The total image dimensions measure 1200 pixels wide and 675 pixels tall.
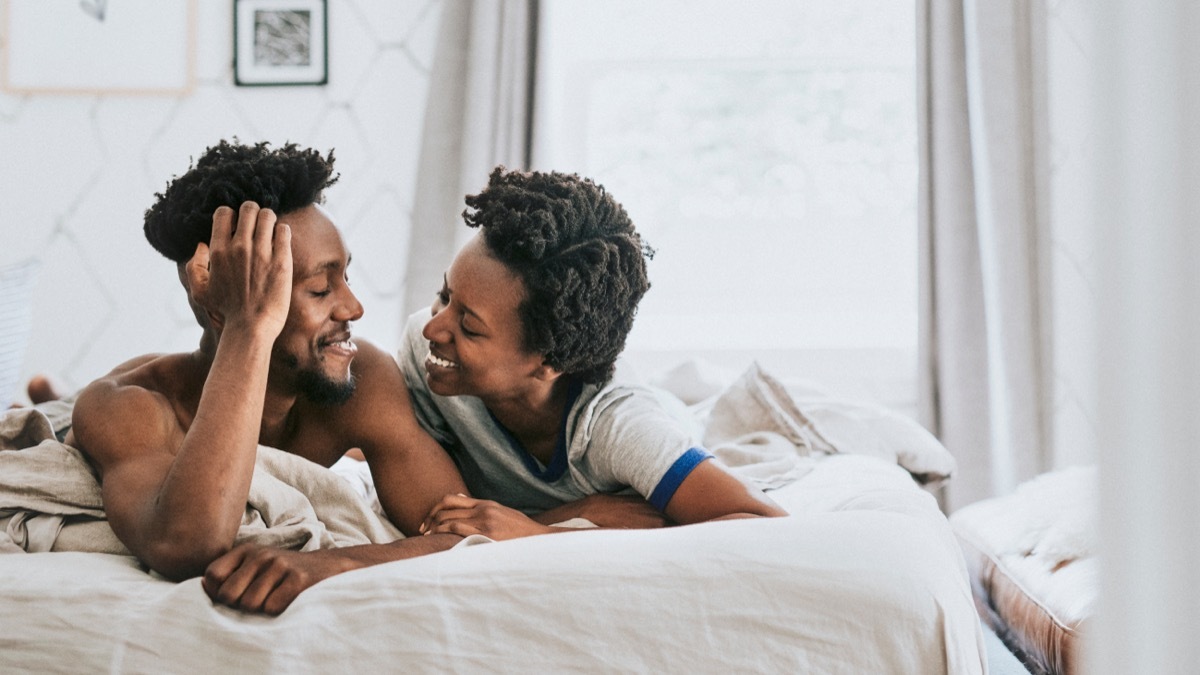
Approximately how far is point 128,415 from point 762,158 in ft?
8.19

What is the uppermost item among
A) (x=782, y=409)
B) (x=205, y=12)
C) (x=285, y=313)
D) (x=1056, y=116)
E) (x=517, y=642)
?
(x=205, y=12)

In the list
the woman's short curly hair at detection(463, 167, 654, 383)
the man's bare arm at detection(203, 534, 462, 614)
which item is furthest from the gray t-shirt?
the man's bare arm at detection(203, 534, 462, 614)

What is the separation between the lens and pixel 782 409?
217 cm

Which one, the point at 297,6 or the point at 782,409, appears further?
the point at 297,6

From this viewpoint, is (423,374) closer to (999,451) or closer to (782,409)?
(782,409)

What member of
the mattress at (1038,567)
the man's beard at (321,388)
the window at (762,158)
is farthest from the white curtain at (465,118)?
the mattress at (1038,567)

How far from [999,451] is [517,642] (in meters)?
2.43

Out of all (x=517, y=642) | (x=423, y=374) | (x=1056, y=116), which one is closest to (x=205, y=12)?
(x=423, y=374)

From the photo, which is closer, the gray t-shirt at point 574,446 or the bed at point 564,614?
the bed at point 564,614

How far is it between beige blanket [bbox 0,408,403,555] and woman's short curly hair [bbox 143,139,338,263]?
0.34 meters

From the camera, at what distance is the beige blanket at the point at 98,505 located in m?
1.26

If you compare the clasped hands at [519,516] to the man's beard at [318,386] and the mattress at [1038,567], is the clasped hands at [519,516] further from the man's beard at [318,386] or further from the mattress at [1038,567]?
the mattress at [1038,567]

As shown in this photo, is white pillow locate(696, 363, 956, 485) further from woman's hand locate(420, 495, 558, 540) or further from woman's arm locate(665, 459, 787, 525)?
woman's hand locate(420, 495, 558, 540)

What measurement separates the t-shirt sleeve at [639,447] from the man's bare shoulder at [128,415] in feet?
1.97
